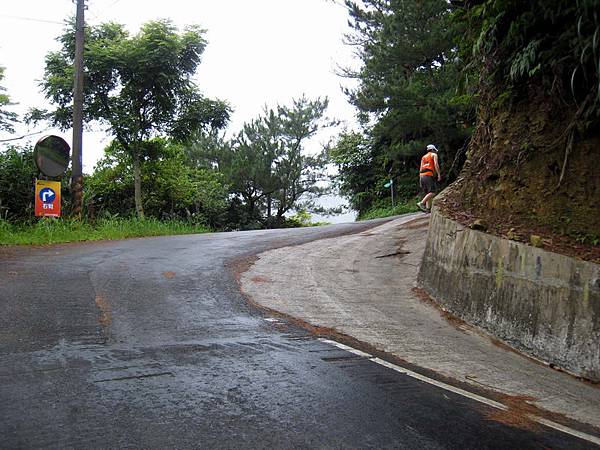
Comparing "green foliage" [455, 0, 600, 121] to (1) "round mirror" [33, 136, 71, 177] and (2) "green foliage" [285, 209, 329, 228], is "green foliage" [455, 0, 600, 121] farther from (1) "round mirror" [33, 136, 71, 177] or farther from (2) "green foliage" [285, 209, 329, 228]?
(2) "green foliage" [285, 209, 329, 228]

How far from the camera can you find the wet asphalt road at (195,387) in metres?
3.19

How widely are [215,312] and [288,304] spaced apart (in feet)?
3.52

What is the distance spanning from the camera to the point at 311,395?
153 inches

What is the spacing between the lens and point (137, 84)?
1769 cm

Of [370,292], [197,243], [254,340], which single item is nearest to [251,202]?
[197,243]

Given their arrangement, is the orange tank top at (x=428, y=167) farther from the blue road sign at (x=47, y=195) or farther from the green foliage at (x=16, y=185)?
the green foliage at (x=16, y=185)

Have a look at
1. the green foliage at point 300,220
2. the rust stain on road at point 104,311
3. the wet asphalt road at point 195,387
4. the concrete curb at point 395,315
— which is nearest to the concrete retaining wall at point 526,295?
the concrete curb at point 395,315

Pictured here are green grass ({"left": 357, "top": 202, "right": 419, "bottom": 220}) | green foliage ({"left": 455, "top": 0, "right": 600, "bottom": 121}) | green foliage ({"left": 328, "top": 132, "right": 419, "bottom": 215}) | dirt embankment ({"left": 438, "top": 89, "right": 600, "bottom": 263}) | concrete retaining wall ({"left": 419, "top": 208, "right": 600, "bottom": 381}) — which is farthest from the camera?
green foliage ({"left": 328, "top": 132, "right": 419, "bottom": 215})

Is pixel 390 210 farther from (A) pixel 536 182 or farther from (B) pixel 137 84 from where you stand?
(A) pixel 536 182

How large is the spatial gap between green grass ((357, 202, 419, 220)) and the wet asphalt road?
749 inches

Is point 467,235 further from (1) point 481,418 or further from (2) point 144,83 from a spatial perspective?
(2) point 144,83

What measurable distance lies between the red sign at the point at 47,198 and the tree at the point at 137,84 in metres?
4.99

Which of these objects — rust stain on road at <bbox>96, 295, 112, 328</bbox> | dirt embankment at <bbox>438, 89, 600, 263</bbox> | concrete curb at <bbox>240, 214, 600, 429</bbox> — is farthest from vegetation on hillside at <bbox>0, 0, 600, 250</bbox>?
rust stain on road at <bbox>96, 295, 112, 328</bbox>

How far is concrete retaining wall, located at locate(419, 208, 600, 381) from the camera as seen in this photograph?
4895mm
